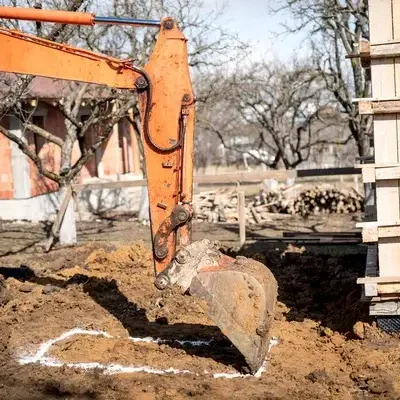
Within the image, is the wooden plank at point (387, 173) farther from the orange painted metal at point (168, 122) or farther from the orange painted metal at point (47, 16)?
the orange painted metal at point (47, 16)

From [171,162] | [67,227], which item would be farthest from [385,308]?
[67,227]

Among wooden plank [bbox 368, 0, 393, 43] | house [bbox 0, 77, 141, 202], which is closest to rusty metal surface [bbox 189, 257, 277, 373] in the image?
wooden plank [bbox 368, 0, 393, 43]

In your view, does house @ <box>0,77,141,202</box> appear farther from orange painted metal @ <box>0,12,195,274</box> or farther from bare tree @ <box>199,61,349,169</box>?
orange painted metal @ <box>0,12,195,274</box>

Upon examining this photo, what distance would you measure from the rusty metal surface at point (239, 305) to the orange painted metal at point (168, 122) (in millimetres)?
557

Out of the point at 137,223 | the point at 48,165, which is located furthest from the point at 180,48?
the point at 48,165

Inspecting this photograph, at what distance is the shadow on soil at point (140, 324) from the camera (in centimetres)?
674

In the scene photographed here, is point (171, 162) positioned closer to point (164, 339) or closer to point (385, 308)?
point (164, 339)

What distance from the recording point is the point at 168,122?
251 inches

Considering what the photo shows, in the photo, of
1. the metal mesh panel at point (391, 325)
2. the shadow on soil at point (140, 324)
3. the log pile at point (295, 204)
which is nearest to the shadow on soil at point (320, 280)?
the metal mesh panel at point (391, 325)

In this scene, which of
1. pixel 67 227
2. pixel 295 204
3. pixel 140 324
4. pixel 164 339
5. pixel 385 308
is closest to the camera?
pixel 385 308

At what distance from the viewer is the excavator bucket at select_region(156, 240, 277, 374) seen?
598 cm

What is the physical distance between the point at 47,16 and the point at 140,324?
3829 millimetres

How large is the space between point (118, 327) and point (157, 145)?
261 centimetres

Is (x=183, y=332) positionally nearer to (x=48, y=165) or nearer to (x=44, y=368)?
(x=44, y=368)
